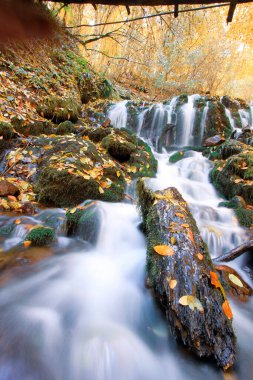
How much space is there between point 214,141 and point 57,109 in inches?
225

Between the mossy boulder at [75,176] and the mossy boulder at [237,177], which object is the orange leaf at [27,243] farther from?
the mossy boulder at [237,177]

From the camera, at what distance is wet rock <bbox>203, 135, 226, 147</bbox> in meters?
8.41

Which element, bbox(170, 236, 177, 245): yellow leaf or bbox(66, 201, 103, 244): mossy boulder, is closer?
bbox(170, 236, 177, 245): yellow leaf

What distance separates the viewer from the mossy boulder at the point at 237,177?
511 cm

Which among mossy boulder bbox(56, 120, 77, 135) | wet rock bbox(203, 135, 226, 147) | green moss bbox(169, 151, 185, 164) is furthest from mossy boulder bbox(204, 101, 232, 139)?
mossy boulder bbox(56, 120, 77, 135)

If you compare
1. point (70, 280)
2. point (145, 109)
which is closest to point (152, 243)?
point (70, 280)

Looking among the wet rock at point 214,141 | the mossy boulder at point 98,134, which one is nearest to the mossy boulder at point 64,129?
the mossy boulder at point 98,134

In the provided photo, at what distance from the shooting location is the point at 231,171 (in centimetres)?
565

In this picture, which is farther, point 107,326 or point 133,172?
point 133,172

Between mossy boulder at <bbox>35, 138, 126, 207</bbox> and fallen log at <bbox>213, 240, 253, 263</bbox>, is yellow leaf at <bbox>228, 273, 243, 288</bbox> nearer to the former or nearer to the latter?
fallen log at <bbox>213, 240, 253, 263</bbox>

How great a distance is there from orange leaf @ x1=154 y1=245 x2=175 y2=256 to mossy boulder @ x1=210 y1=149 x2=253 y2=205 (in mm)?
3594

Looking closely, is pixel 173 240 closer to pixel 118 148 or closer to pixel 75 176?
pixel 75 176

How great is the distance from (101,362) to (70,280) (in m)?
1.12

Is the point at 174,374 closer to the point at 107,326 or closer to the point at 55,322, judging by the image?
the point at 107,326
